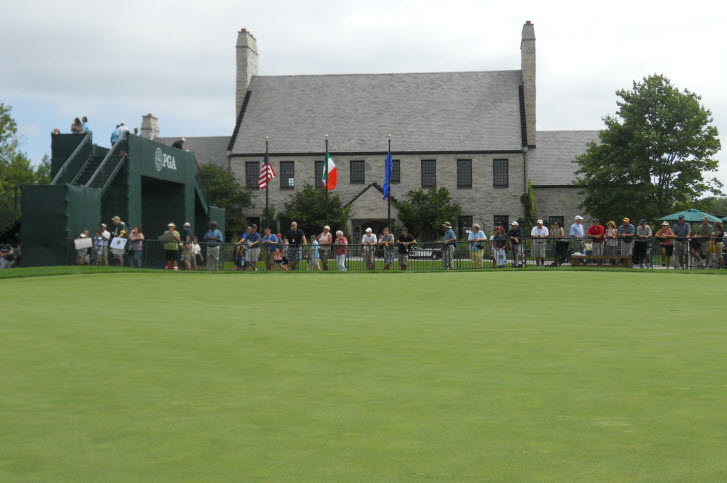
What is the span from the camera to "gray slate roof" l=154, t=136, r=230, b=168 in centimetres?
6121

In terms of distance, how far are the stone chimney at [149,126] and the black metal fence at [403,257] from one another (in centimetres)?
4223

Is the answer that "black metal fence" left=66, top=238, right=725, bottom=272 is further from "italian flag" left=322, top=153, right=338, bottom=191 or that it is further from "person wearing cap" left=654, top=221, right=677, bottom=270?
"italian flag" left=322, top=153, right=338, bottom=191

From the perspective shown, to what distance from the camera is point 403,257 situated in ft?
86.5

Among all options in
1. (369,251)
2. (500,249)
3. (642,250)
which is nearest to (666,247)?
(642,250)

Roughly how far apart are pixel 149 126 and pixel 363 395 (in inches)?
2584

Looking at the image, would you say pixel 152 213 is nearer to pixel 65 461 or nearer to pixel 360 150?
pixel 360 150

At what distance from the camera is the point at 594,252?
26062mm

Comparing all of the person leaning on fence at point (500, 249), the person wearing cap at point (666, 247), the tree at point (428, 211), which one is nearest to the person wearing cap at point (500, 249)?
the person leaning on fence at point (500, 249)

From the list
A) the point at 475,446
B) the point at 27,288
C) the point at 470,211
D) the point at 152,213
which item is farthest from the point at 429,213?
the point at 475,446

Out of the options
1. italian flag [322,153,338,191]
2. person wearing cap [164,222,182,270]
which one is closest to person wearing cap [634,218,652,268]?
person wearing cap [164,222,182,270]

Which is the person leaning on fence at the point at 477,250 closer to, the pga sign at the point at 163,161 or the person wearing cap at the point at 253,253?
the person wearing cap at the point at 253,253

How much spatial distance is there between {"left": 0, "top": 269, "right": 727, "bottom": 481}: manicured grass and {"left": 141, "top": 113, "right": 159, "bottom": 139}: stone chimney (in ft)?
191

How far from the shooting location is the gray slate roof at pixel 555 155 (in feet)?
186

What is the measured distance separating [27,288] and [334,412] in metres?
13.3
